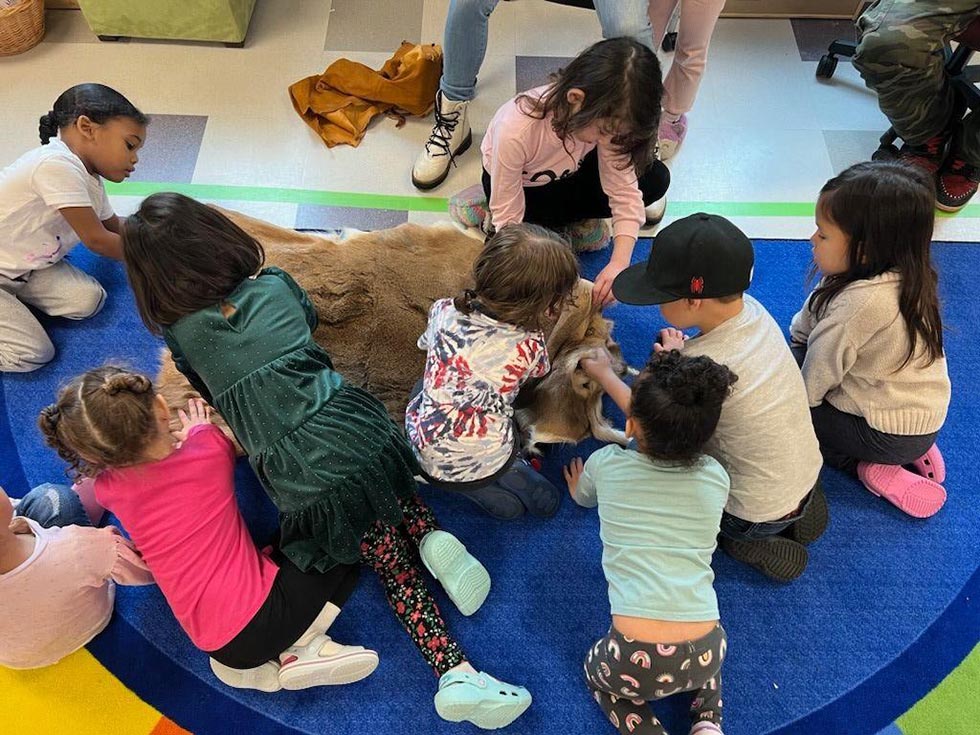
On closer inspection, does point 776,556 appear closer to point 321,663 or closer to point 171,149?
point 321,663

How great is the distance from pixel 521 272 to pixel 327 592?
0.72 meters

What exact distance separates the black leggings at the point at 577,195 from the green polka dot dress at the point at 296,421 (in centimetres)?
70

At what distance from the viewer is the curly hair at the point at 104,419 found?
48.1 inches

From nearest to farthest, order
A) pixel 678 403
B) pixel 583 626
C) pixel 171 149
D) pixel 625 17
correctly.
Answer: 1. pixel 678 403
2. pixel 583 626
3. pixel 625 17
4. pixel 171 149

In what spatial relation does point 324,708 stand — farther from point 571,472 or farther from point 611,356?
point 611,356

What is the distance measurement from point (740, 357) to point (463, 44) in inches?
44.8

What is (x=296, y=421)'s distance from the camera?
Result: 50.4 inches

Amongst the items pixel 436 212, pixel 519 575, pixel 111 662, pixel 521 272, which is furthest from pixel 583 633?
pixel 436 212

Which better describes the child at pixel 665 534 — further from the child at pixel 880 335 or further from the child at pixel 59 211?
the child at pixel 59 211

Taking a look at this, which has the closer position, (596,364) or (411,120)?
(596,364)

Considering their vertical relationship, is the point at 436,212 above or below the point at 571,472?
above

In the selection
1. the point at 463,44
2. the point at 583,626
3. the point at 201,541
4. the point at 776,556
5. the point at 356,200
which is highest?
the point at 463,44

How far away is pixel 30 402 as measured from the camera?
1.73 metres

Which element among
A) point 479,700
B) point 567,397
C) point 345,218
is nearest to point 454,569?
point 479,700
